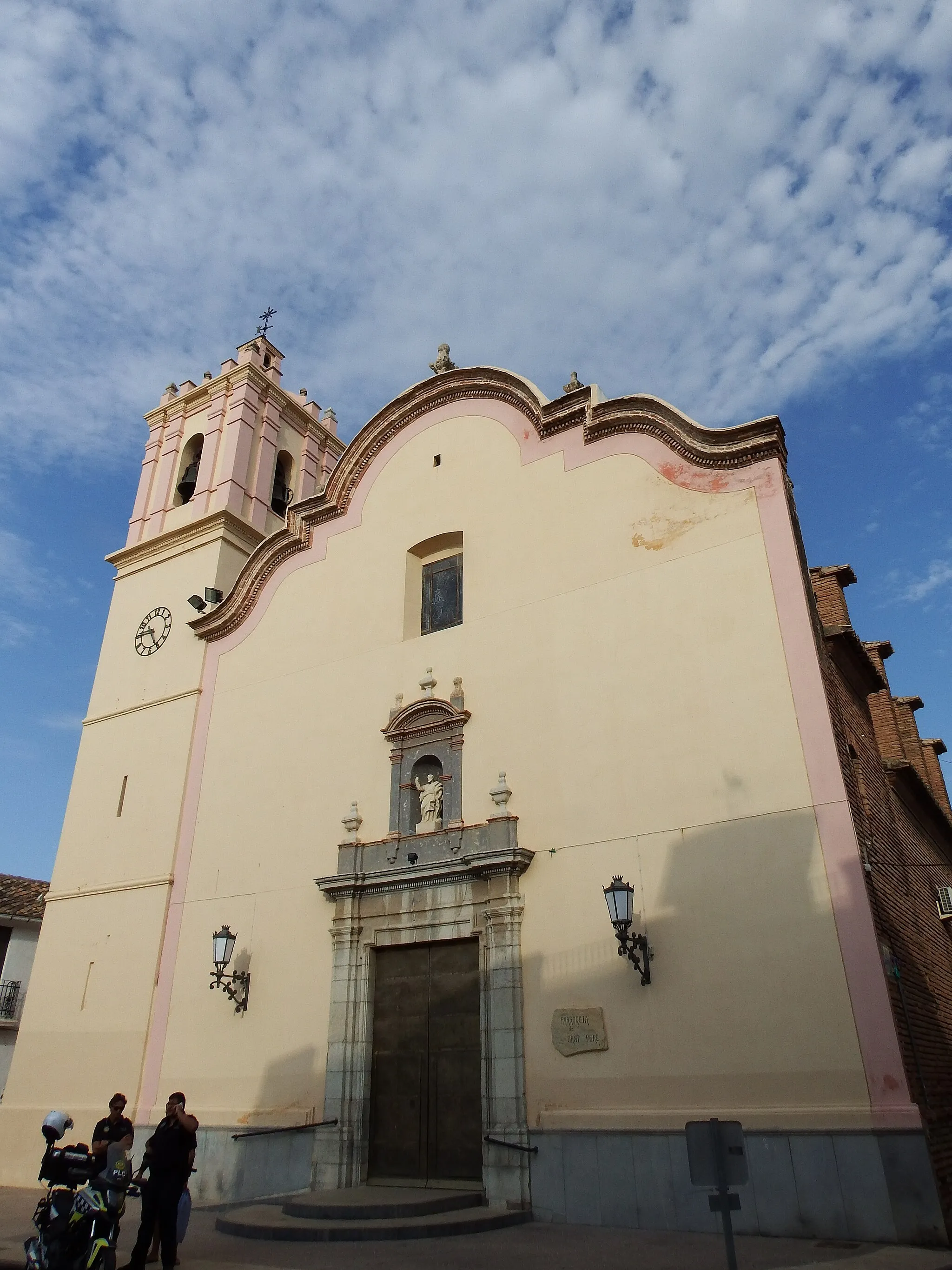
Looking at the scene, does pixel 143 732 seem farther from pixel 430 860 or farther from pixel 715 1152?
pixel 715 1152

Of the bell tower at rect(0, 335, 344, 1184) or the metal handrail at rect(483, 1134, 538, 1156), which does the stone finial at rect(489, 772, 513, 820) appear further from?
the bell tower at rect(0, 335, 344, 1184)

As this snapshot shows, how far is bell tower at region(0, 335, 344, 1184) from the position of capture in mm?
13836

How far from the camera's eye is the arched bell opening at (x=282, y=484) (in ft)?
65.8

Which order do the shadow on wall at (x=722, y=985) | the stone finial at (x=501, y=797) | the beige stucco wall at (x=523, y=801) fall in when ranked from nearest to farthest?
the shadow on wall at (x=722, y=985) → the beige stucco wall at (x=523, y=801) → the stone finial at (x=501, y=797)

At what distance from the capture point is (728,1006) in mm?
9125

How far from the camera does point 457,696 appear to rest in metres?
12.7

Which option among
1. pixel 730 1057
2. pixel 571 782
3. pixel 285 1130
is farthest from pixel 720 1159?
pixel 285 1130

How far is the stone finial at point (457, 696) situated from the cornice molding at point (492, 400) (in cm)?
392

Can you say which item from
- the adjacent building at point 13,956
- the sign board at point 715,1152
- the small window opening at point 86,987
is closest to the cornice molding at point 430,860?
the small window opening at point 86,987

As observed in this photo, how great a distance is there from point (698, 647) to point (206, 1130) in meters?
8.94

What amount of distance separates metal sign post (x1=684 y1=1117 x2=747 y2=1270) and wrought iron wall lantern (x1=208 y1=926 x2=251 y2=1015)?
8507 millimetres

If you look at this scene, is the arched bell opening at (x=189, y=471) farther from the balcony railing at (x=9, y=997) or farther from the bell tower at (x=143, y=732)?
the balcony railing at (x=9, y=997)

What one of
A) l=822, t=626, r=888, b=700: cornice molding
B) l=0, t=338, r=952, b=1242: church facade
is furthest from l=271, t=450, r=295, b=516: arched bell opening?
l=822, t=626, r=888, b=700: cornice molding

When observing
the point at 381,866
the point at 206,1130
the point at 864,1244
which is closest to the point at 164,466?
the point at 381,866
